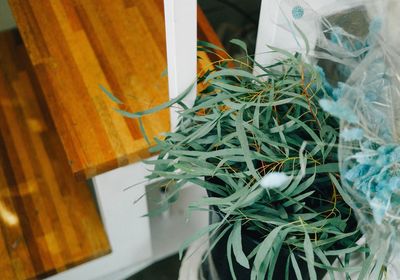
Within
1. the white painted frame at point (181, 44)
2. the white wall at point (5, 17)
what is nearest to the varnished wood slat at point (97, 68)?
the white painted frame at point (181, 44)

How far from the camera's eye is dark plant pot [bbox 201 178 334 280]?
64cm

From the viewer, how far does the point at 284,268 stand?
0.66 metres

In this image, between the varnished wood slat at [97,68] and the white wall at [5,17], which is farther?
the white wall at [5,17]

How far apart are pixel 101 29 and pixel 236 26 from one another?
659 millimetres

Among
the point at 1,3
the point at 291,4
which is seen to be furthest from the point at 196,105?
the point at 1,3

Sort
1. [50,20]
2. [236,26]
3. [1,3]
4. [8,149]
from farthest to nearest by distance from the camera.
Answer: [236,26]
[1,3]
[8,149]
[50,20]

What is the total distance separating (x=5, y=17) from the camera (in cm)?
137

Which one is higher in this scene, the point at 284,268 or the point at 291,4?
the point at 291,4

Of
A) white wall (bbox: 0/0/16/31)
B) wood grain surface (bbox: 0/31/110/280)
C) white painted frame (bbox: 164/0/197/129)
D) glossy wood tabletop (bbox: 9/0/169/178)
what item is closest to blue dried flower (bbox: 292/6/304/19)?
white painted frame (bbox: 164/0/197/129)

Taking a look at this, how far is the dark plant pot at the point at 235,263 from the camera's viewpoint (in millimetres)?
638

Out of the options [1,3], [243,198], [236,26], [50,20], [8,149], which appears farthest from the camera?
[236,26]

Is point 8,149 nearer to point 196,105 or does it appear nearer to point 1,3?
point 1,3

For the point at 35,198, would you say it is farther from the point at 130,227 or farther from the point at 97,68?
the point at 97,68

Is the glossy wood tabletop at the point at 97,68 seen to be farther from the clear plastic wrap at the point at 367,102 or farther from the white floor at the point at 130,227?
the clear plastic wrap at the point at 367,102
